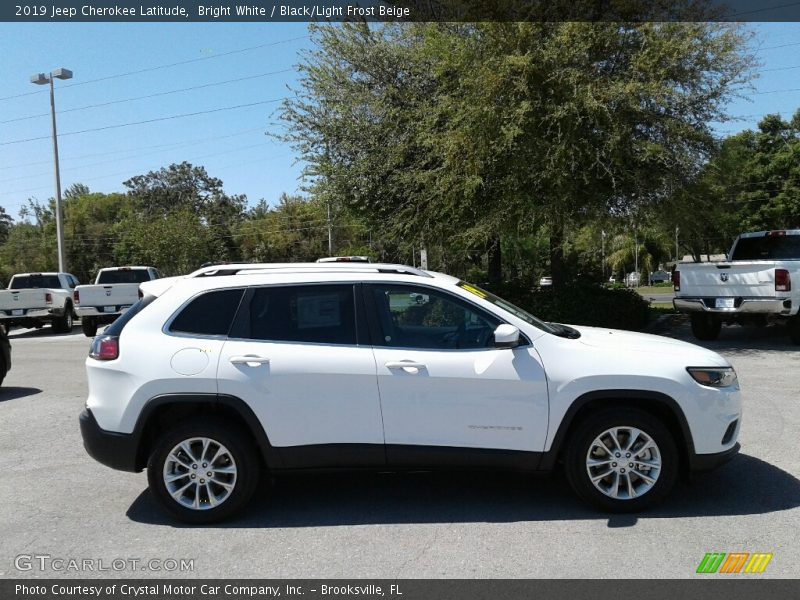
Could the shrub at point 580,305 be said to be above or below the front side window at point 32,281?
below

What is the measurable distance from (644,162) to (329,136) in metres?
7.28

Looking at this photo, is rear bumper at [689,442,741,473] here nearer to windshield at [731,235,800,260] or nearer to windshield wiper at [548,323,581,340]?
windshield wiper at [548,323,581,340]

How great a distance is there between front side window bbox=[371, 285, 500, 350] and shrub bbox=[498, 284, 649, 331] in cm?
988

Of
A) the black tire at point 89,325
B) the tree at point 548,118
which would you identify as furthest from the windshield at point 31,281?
the tree at point 548,118

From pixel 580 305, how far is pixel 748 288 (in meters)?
3.28

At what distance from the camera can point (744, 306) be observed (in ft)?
41.7

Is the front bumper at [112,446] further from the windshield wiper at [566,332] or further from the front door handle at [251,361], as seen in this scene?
the windshield wiper at [566,332]

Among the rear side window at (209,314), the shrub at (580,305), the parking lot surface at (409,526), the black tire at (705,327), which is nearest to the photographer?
the parking lot surface at (409,526)

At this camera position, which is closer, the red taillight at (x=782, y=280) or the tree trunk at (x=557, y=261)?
the red taillight at (x=782, y=280)

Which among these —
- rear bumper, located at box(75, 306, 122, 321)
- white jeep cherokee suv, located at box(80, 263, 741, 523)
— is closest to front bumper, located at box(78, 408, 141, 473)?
white jeep cherokee suv, located at box(80, 263, 741, 523)

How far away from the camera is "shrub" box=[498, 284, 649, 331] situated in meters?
14.7

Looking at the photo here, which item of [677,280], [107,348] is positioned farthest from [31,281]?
[107,348]

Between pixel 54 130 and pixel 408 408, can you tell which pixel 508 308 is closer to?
pixel 408 408

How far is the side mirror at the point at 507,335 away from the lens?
4.68 meters
